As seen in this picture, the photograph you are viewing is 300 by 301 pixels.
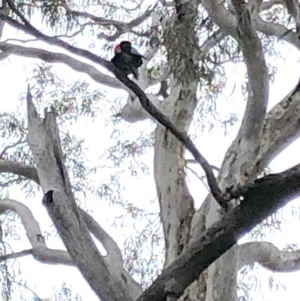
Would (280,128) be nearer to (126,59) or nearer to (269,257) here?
(126,59)

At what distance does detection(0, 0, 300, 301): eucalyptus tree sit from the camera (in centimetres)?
149

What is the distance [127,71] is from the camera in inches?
103

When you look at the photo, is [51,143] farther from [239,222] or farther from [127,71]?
[239,222]

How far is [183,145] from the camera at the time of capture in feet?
9.61

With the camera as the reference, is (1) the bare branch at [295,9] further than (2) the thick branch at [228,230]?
Yes

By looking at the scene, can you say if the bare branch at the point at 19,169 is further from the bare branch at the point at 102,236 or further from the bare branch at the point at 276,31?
the bare branch at the point at 276,31

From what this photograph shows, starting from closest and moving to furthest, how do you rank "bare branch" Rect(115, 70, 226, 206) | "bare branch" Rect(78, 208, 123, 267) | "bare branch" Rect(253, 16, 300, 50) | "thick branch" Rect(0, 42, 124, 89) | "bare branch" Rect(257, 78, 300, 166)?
"bare branch" Rect(115, 70, 226, 206)
"bare branch" Rect(257, 78, 300, 166)
"bare branch" Rect(253, 16, 300, 50)
"bare branch" Rect(78, 208, 123, 267)
"thick branch" Rect(0, 42, 124, 89)

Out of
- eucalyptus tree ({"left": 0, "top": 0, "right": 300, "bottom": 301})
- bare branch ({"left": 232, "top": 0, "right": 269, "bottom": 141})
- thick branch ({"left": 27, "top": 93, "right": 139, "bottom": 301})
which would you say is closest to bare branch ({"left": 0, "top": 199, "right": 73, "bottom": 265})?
eucalyptus tree ({"left": 0, "top": 0, "right": 300, "bottom": 301})

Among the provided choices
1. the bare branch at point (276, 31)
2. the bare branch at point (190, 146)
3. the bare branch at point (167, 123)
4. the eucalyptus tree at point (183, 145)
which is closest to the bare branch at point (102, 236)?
the eucalyptus tree at point (183, 145)

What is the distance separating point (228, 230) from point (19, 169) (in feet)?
7.25

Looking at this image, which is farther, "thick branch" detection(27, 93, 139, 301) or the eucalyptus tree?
"thick branch" detection(27, 93, 139, 301)

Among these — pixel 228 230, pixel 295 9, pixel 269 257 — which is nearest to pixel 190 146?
pixel 228 230

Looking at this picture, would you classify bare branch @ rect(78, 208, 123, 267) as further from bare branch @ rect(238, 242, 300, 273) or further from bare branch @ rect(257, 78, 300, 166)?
bare branch @ rect(257, 78, 300, 166)

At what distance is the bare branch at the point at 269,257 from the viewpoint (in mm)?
3275
